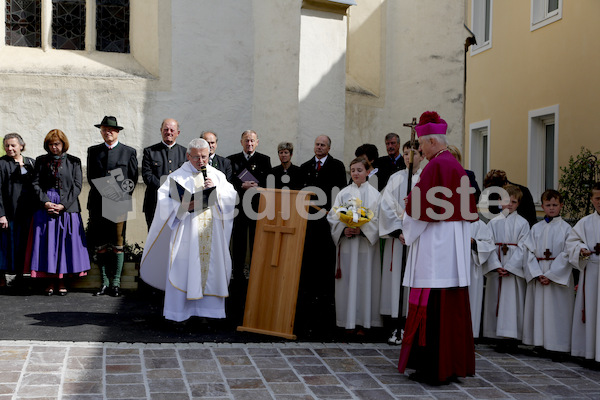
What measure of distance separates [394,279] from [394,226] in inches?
23.4

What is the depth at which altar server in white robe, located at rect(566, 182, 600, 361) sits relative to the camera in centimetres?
684

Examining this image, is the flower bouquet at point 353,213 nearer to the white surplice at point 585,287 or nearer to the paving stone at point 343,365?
the paving stone at point 343,365

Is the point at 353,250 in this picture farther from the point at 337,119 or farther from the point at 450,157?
the point at 337,119

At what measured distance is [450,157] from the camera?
6.21m

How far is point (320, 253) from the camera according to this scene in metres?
8.74

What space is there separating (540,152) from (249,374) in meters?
12.2

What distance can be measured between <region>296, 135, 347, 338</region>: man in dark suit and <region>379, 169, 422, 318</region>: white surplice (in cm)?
75

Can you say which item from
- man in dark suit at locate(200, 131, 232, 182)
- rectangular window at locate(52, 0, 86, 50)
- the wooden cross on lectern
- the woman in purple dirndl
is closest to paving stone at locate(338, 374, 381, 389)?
the wooden cross on lectern

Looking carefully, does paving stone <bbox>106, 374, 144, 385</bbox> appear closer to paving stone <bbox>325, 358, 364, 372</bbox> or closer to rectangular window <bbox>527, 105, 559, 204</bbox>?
paving stone <bbox>325, 358, 364, 372</bbox>

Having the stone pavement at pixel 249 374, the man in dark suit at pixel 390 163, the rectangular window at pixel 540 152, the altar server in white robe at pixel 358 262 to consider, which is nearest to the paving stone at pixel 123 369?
the stone pavement at pixel 249 374

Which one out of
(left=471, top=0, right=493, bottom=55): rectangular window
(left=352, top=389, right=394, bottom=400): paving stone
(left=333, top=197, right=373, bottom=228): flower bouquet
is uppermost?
(left=471, top=0, right=493, bottom=55): rectangular window

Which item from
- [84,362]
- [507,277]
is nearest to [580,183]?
[507,277]

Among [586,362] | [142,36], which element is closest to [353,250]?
[586,362]

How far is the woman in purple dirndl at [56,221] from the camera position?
9070 millimetres
